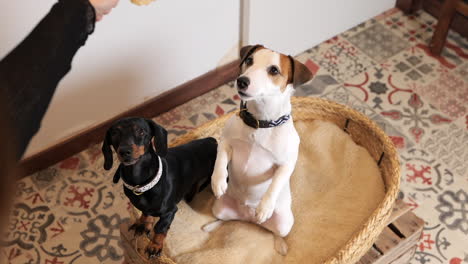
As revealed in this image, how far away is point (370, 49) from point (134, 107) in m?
1.10

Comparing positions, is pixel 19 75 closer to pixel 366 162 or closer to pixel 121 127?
pixel 121 127

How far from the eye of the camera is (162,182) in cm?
118

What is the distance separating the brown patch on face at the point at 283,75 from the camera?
108 cm

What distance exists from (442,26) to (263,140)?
1340 millimetres

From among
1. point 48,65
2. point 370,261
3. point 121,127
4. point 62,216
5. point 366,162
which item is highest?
point 48,65

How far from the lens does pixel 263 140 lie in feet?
3.90

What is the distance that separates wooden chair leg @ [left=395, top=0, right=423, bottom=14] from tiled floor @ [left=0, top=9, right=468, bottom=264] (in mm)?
32

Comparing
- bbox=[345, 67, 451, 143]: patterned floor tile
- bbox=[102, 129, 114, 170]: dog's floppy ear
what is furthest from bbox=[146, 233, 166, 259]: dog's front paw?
bbox=[345, 67, 451, 143]: patterned floor tile

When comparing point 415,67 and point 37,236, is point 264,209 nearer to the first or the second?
point 37,236

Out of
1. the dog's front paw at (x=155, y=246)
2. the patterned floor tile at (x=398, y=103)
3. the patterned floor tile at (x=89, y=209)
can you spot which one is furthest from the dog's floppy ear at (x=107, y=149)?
the patterned floor tile at (x=398, y=103)

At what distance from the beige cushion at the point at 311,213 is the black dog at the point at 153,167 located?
11cm

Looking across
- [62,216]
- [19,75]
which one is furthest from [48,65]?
[62,216]

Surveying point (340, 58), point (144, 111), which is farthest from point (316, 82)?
point (144, 111)

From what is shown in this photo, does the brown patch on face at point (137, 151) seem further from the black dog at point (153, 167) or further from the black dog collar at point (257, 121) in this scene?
the black dog collar at point (257, 121)
